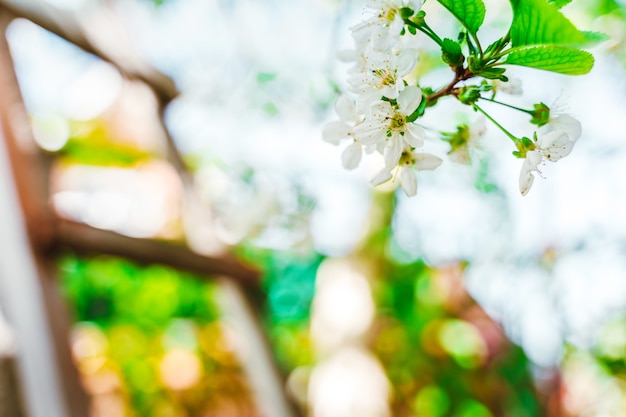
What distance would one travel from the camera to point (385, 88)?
0.35 metres

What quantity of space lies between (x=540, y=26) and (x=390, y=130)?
0.39ft

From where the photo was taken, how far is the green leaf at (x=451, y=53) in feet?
1.07

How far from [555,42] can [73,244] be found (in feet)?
2.81

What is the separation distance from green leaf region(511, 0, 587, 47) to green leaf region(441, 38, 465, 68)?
0.04 m

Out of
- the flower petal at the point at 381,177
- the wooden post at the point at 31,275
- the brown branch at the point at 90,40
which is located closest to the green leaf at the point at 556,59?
the flower petal at the point at 381,177

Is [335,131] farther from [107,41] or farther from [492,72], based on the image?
[107,41]

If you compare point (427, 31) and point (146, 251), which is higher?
point (427, 31)

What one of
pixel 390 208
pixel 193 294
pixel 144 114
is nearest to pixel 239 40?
Result: pixel 144 114

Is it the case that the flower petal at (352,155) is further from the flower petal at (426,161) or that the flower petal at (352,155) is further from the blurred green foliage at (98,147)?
the blurred green foliage at (98,147)

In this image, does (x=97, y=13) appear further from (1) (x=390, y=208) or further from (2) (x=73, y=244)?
(1) (x=390, y=208)

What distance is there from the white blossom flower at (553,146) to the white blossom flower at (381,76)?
105 mm

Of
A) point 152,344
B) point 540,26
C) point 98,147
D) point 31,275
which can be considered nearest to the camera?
point 540,26

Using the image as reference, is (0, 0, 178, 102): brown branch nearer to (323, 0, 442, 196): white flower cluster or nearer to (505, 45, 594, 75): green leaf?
Answer: (323, 0, 442, 196): white flower cluster

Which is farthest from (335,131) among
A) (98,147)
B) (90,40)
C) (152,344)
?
(152,344)
